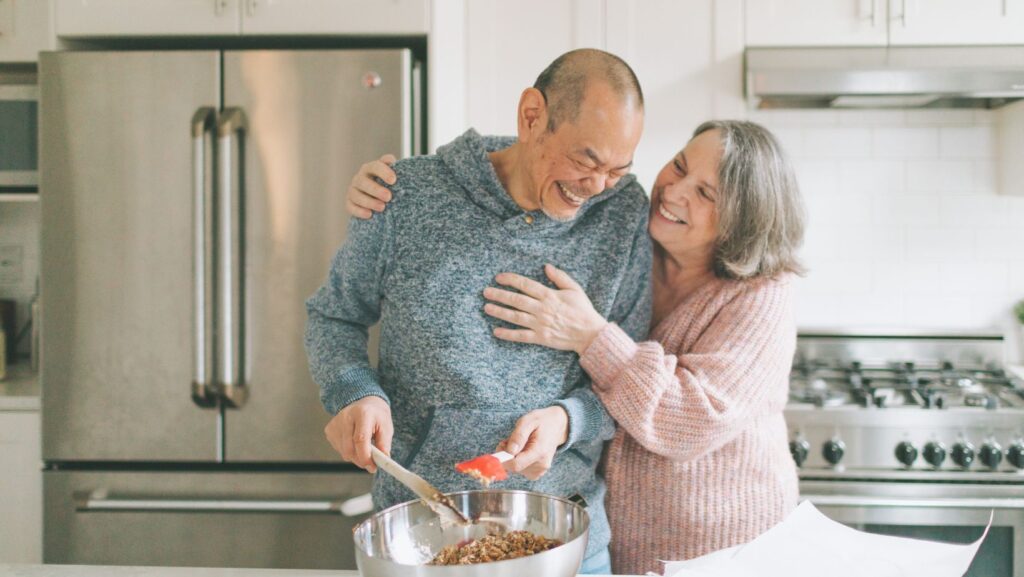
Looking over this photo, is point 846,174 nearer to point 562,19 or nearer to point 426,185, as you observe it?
point 562,19

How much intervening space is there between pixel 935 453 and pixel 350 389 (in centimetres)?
150

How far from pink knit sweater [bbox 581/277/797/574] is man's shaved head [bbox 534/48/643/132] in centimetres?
36

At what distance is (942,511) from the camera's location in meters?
2.17

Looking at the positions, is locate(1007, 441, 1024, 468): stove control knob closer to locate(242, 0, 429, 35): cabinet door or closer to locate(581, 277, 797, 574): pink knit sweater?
locate(581, 277, 797, 574): pink knit sweater

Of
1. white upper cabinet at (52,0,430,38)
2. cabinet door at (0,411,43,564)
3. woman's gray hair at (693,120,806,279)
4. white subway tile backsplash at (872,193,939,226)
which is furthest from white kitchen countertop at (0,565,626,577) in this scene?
white subway tile backsplash at (872,193,939,226)

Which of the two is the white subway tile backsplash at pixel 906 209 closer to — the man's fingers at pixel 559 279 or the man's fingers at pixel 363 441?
the man's fingers at pixel 559 279

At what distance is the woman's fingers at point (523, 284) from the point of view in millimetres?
1443

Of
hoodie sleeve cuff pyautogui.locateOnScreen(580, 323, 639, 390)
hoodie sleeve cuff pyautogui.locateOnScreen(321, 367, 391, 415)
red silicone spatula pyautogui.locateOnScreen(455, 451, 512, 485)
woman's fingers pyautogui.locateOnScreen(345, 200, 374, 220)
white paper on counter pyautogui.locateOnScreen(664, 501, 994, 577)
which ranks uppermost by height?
woman's fingers pyautogui.locateOnScreen(345, 200, 374, 220)

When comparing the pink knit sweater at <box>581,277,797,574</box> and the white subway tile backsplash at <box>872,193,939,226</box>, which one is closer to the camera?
the pink knit sweater at <box>581,277,797,574</box>

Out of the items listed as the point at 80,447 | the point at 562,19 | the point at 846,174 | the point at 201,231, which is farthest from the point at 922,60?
the point at 80,447

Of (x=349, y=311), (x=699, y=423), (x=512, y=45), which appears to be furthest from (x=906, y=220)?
(x=349, y=311)

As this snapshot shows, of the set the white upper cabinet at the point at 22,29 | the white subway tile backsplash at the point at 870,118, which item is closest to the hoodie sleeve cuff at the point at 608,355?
the white subway tile backsplash at the point at 870,118

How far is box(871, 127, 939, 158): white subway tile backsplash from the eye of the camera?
110 inches

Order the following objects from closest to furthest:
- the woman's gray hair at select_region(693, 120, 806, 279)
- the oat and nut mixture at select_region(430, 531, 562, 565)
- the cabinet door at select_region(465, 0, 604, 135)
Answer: the oat and nut mixture at select_region(430, 531, 562, 565), the woman's gray hair at select_region(693, 120, 806, 279), the cabinet door at select_region(465, 0, 604, 135)
